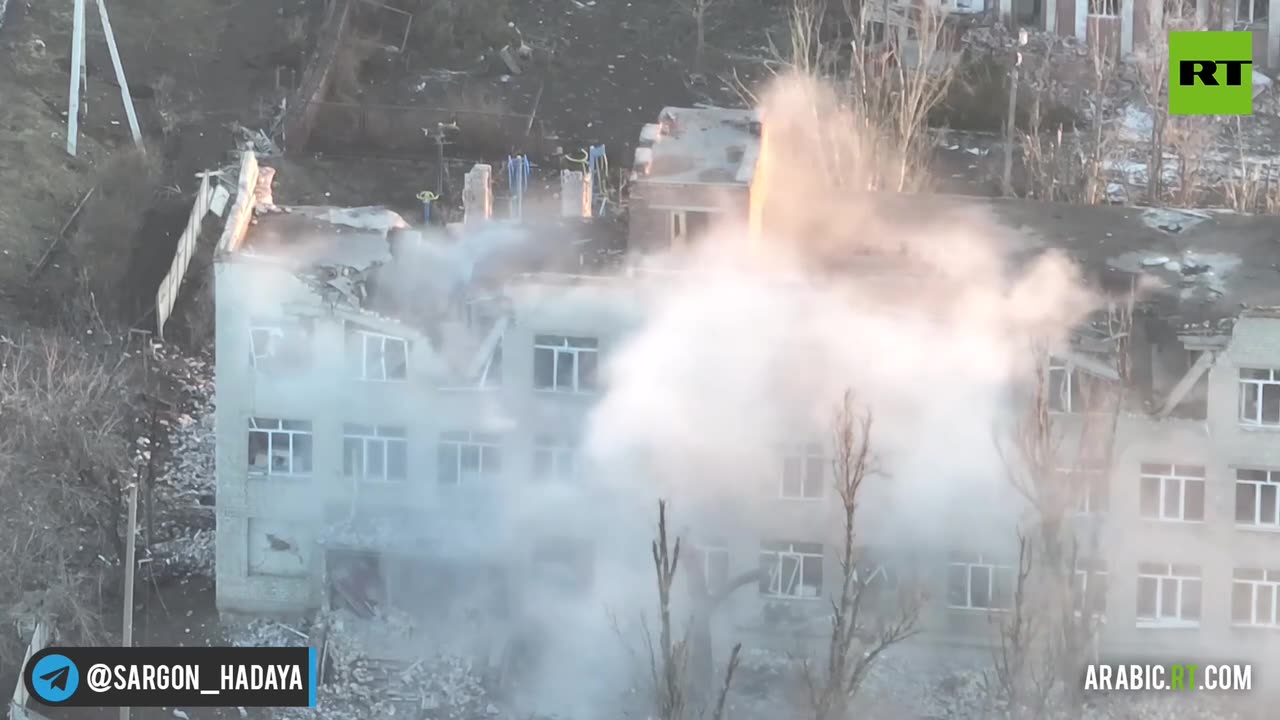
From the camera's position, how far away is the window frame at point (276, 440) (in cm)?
2714

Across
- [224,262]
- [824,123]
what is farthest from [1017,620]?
[824,123]

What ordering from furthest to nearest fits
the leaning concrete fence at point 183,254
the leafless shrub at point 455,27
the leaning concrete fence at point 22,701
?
the leafless shrub at point 455,27 < the leaning concrete fence at point 183,254 < the leaning concrete fence at point 22,701

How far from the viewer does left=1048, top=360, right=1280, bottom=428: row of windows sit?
83.7ft

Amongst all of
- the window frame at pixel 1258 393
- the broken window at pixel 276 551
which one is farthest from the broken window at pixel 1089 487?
the broken window at pixel 276 551

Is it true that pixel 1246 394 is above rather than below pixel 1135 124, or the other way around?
below

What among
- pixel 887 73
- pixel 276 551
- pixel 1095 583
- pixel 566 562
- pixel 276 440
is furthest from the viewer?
pixel 887 73

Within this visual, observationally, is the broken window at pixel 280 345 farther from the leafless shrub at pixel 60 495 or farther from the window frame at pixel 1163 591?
the window frame at pixel 1163 591

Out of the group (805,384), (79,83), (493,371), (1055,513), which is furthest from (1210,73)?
(493,371)

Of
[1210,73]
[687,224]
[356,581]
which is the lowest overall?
[356,581]

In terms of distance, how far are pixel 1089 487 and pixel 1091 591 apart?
127cm

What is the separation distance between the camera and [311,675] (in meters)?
26.2

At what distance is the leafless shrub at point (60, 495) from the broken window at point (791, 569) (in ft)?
25.6

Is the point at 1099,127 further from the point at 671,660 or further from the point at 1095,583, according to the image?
the point at 671,660

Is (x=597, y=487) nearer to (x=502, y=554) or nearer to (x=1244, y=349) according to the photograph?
(x=502, y=554)
